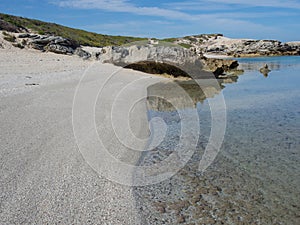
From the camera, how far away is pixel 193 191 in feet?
15.5

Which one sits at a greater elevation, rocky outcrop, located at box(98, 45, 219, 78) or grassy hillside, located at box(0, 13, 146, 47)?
grassy hillside, located at box(0, 13, 146, 47)

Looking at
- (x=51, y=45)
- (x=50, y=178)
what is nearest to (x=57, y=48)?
(x=51, y=45)

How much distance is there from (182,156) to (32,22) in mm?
48766

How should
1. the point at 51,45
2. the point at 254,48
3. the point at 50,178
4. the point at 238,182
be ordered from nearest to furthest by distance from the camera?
the point at 50,178 → the point at 238,182 → the point at 51,45 → the point at 254,48

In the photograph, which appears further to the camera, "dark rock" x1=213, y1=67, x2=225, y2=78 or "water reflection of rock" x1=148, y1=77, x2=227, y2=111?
"dark rock" x1=213, y1=67, x2=225, y2=78

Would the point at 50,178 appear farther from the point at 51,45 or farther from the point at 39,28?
the point at 39,28

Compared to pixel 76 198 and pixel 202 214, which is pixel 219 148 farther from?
pixel 76 198

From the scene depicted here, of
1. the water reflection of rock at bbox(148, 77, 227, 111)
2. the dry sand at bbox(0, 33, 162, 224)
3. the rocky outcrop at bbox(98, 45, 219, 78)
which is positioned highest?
the rocky outcrop at bbox(98, 45, 219, 78)

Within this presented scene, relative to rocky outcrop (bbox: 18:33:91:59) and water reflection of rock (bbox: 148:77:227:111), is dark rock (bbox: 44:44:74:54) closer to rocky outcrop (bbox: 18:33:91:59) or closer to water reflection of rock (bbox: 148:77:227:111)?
rocky outcrop (bbox: 18:33:91:59)

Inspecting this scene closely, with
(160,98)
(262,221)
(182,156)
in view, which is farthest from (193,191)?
(160,98)

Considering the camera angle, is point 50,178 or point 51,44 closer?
point 50,178

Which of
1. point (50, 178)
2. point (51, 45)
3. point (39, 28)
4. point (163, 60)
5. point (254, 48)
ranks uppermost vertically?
point (39, 28)

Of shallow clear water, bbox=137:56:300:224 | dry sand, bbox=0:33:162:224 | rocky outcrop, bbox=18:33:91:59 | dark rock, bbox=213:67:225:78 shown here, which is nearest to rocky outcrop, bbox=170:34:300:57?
rocky outcrop, bbox=18:33:91:59

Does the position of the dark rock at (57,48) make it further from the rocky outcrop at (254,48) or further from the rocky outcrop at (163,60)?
the rocky outcrop at (254,48)
